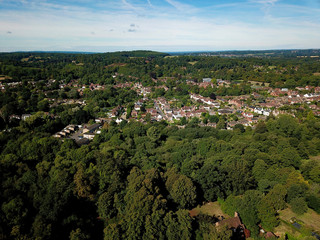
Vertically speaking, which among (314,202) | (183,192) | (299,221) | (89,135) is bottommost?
(299,221)

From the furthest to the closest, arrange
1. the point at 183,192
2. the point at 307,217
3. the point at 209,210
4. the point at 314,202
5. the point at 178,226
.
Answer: the point at 209,210 → the point at 314,202 → the point at 307,217 → the point at 183,192 → the point at 178,226

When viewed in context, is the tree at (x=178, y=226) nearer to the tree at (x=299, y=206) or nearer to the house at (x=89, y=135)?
the tree at (x=299, y=206)

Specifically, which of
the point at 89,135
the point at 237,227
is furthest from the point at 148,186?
the point at 89,135

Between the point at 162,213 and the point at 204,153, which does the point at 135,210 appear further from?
the point at 204,153

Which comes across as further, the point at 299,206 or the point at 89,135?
the point at 89,135

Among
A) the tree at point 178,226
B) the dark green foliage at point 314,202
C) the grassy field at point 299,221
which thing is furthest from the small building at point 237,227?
the dark green foliage at point 314,202

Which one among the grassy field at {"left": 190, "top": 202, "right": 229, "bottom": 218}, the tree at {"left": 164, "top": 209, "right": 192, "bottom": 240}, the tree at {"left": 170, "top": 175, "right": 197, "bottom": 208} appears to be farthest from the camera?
the grassy field at {"left": 190, "top": 202, "right": 229, "bottom": 218}

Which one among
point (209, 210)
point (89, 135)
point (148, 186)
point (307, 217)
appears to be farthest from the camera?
point (89, 135)

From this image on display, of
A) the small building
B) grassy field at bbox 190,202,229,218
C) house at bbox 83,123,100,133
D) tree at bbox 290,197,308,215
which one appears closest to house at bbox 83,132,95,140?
house at bbox 83,123,100,133

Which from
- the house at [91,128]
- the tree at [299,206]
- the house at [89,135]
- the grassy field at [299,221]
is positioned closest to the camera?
the grassy field at [299,221]

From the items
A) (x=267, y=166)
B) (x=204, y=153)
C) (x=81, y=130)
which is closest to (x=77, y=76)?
(x=81, y=130)

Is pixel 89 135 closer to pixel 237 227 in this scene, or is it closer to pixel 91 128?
pixel 91 128

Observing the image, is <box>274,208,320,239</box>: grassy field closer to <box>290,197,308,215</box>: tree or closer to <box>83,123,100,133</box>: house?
<box>290,197,308,215</box>: tree
